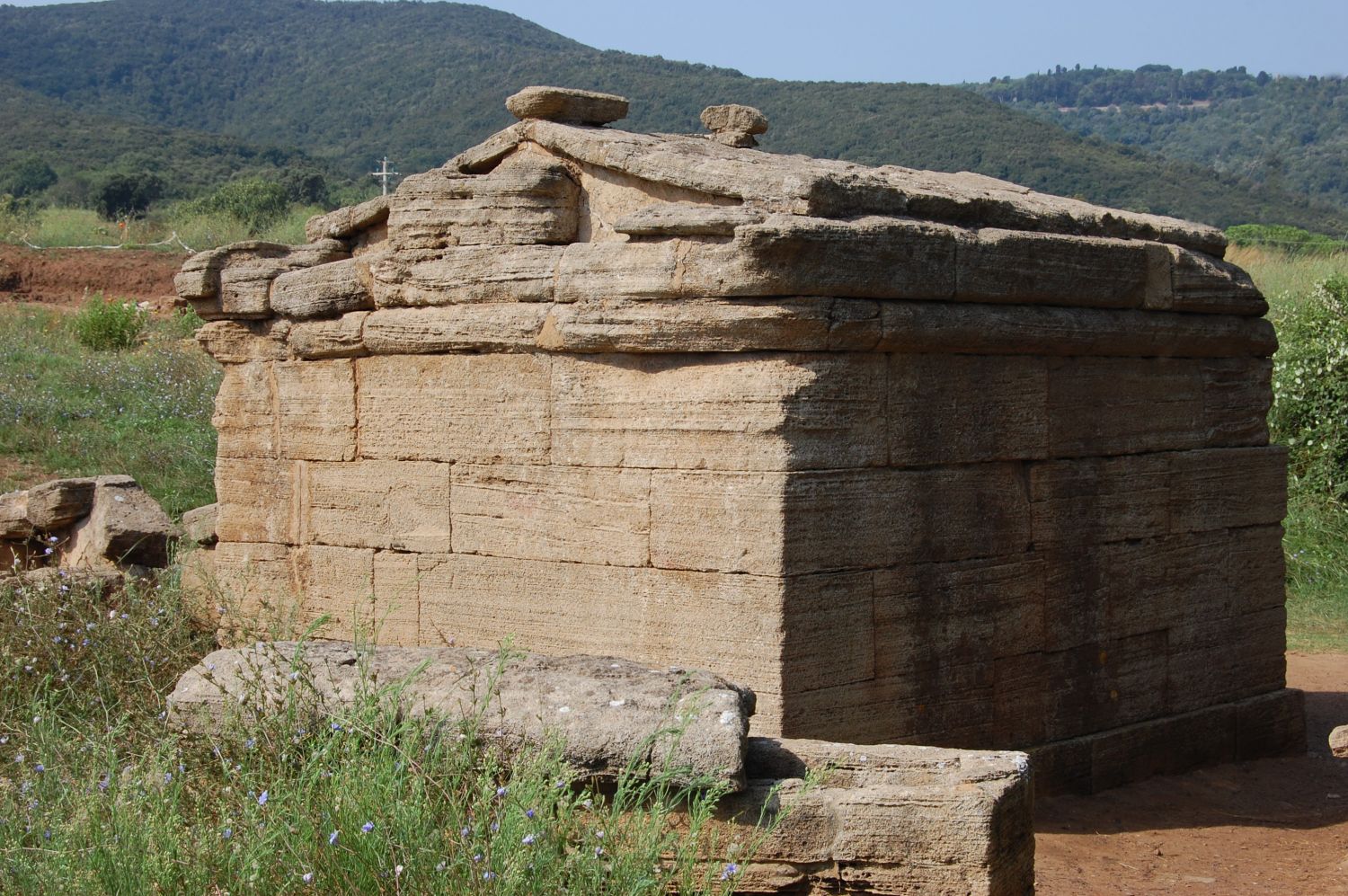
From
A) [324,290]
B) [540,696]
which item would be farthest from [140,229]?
[540,696]

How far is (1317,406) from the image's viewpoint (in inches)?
488

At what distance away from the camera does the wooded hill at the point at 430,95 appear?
38.4 meters

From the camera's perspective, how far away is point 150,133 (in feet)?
152

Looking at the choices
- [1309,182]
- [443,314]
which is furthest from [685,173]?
[1309,182]

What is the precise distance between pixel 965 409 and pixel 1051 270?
78 centimetres

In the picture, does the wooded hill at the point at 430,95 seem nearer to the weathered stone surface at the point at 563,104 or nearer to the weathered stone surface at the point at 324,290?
the weathered stone surface at the point at 563,104

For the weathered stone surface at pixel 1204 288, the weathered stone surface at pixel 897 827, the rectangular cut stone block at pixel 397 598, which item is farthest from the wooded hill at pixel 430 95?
the weathered stone surface at pixel 897 827

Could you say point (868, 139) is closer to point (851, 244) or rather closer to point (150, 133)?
point (150, 133)

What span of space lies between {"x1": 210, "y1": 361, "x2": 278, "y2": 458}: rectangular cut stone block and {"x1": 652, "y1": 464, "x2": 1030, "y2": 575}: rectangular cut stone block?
8.32 ft

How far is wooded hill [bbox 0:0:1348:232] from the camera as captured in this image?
3838cm

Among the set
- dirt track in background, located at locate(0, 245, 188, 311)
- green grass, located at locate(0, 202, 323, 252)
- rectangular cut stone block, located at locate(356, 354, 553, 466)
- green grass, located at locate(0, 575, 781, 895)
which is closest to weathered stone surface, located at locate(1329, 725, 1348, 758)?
green grass, located at locate(0, 575, 781, 895)

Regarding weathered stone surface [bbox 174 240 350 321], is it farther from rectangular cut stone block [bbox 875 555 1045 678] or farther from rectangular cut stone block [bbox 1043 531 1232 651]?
rectangular cut stone block [bbox 1043 531 1232 651]

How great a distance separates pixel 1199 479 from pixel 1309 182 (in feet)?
204

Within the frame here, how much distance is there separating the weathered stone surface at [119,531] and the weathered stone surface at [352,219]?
2366mm
